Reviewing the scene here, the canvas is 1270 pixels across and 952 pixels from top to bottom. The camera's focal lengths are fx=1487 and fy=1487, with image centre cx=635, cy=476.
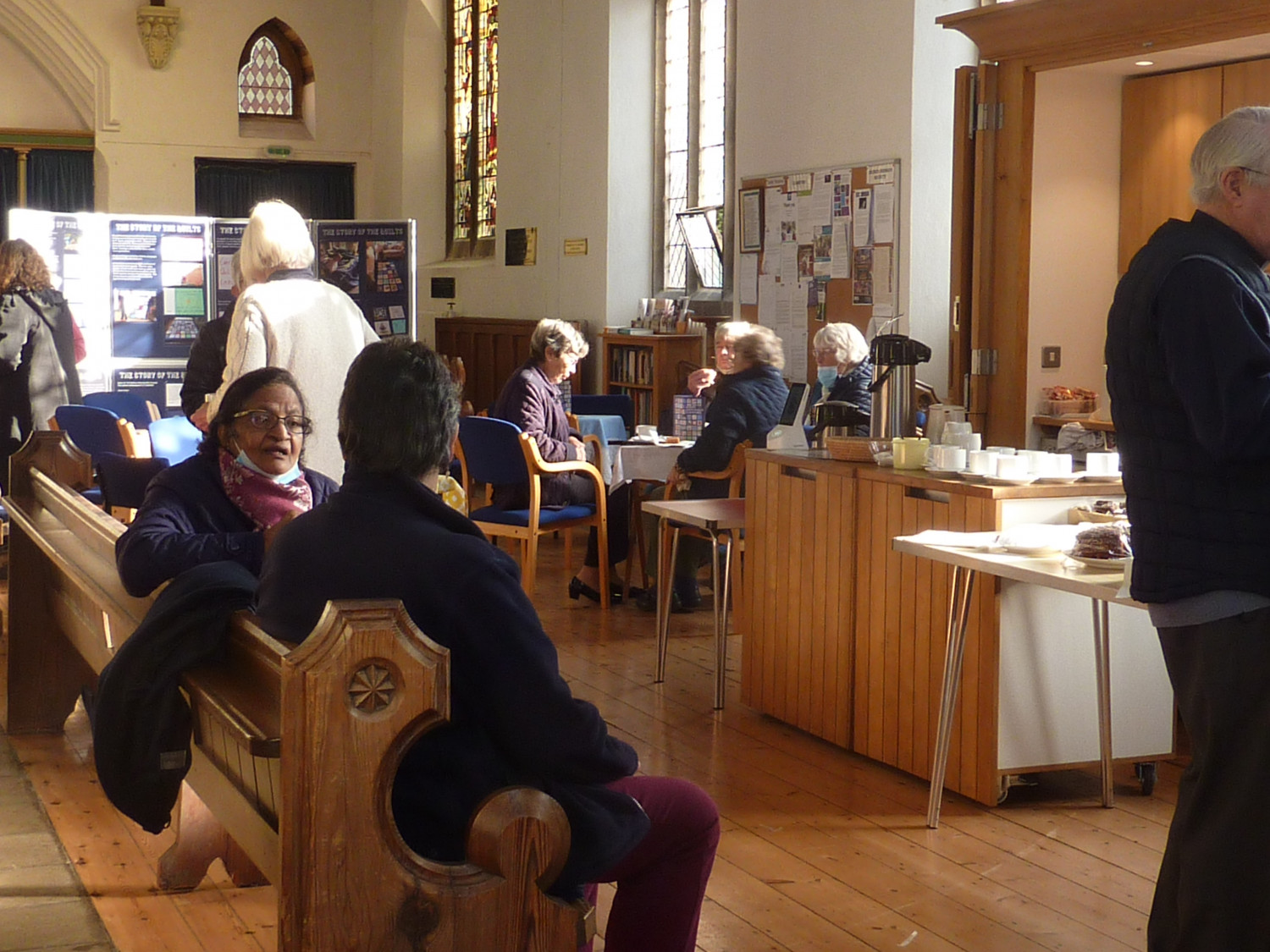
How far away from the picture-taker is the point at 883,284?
282 inches

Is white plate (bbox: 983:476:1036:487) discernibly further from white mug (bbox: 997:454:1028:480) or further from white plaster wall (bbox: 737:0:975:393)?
white plaster wall (bbox: 737:0:975:393)

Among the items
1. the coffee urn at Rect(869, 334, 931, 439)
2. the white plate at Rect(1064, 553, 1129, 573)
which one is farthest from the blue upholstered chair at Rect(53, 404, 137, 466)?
the white plate at Rect(1064, 553, 1129, 573)

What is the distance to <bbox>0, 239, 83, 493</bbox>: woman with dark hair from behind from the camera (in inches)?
263

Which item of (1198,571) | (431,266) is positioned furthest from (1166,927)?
(431,266)

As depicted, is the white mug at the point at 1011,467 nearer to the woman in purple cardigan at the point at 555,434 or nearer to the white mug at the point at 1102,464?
the white mug at the point at 1102,464

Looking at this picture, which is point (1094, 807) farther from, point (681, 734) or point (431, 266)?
point (431, 266)

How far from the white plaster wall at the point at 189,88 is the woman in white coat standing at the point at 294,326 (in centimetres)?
975

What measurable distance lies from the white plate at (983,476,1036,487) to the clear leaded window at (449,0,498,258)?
8.58 m

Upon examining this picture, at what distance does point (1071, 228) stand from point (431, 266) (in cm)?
794

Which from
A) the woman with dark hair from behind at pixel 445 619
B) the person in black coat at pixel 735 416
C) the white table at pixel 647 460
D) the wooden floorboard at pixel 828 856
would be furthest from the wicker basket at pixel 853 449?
the woman with dark hair from behind at pixel 445 619

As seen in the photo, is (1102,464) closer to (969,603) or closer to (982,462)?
(982,462)

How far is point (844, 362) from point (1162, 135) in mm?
1594

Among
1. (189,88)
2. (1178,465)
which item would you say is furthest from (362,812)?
(189,88)

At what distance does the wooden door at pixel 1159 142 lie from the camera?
5941 millimetres
